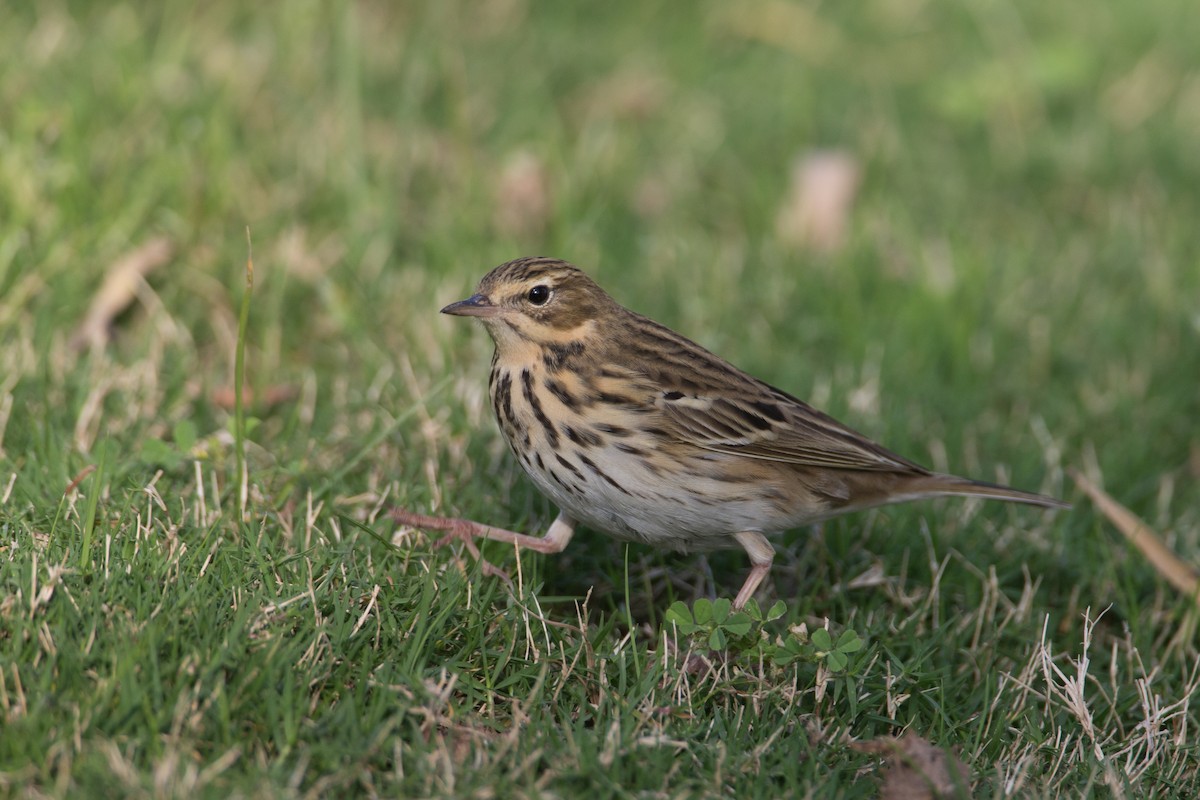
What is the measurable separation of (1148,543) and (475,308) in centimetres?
269

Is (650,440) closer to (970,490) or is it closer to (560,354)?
(560,354)

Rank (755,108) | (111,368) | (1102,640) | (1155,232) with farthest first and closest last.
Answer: (755,108) → (1155,232) → (111,368) → (1102,640)

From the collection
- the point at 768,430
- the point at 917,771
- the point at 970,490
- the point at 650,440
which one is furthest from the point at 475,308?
the point at 917,771

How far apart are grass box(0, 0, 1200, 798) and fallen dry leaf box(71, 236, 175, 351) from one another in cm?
6

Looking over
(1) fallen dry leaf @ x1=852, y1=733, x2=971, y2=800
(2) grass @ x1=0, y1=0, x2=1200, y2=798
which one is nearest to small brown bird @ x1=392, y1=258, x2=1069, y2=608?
(2) grass @ x1=0, y1=0, x2=1200, y2=798

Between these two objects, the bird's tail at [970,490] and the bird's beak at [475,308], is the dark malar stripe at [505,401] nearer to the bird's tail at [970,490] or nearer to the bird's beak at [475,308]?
the bird's beak at [475,308]

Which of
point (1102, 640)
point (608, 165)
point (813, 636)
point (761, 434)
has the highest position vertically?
point (608, 165)

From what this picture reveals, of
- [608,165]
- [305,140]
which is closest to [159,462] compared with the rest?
[305,140]

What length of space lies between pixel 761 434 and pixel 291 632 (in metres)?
1.84

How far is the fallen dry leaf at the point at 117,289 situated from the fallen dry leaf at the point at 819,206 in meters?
3.36

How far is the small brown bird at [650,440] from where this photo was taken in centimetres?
472

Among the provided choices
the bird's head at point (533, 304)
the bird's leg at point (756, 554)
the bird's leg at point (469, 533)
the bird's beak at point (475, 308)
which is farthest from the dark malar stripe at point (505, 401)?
the bird's leg at point (756, 554)

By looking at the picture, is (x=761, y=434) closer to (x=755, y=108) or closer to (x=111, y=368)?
(x=111, y=368)

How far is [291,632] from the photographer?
405 cm
